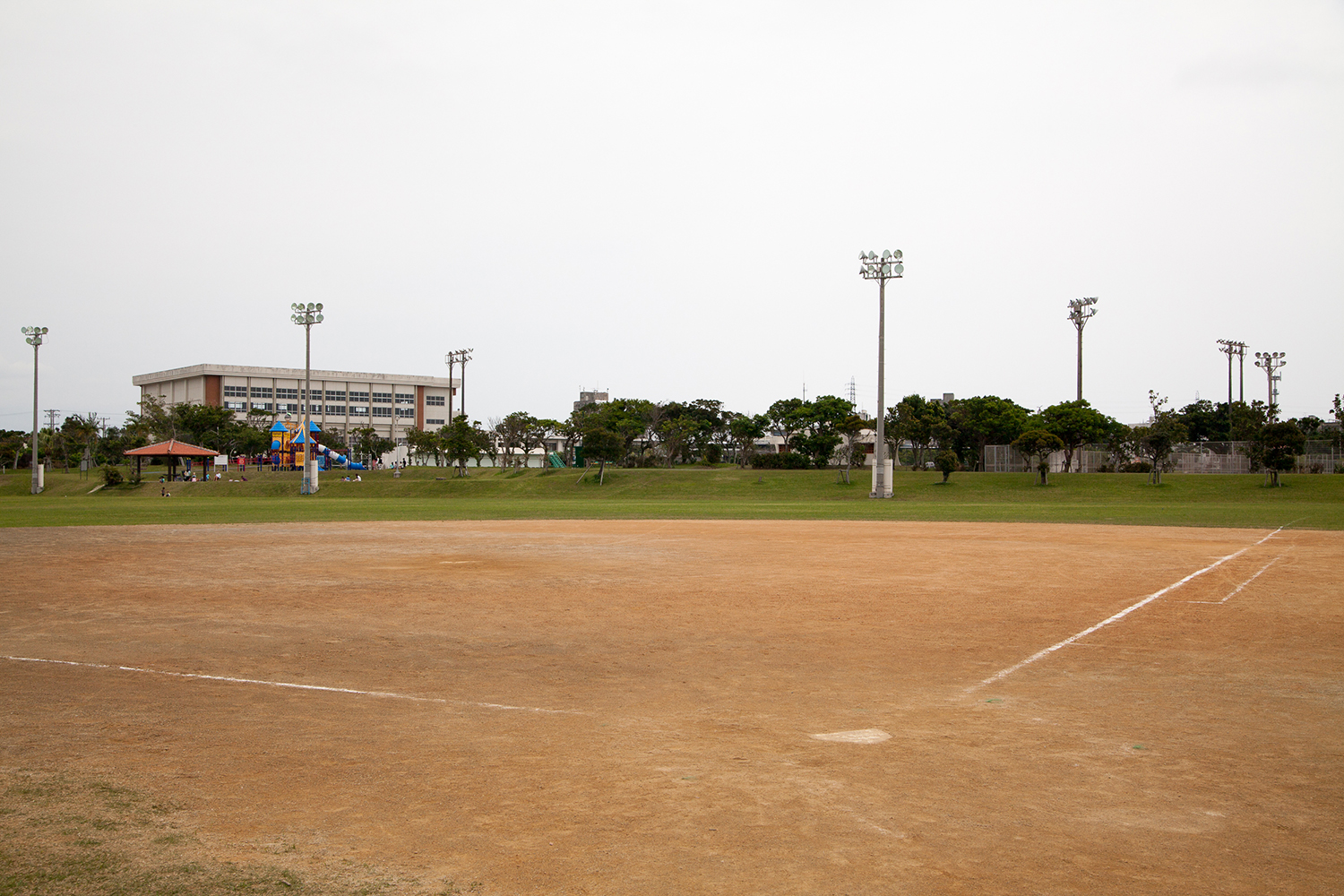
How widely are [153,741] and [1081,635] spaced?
30.3 ft

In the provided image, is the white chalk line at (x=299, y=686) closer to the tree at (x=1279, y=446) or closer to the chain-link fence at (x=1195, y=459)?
the tree at (x=1279, y=446)

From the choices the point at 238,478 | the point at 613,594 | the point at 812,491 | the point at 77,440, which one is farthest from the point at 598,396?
the point at 613,594

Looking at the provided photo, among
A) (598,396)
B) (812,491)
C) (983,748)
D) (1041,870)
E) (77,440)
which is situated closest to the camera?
(1041,870)

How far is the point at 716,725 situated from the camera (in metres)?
6.96

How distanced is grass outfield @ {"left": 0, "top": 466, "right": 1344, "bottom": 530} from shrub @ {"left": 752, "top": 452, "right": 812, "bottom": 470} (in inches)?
304

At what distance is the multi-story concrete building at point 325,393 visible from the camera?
397ft

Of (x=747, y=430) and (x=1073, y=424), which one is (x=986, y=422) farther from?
(x=747, y=430)

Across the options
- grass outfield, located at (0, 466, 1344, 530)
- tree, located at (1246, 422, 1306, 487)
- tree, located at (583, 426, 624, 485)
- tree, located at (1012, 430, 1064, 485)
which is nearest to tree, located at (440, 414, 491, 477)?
grass outfield, located at (0, 466, 1344, 530)

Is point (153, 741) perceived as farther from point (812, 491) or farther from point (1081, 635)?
point (812, 491)

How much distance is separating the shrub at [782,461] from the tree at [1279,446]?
30.9 meters

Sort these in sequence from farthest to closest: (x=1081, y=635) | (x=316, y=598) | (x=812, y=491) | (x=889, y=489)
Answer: (x=812, y=491) < (x=889, y=489) < (x=316, y=598) < (x=1081, y=635)

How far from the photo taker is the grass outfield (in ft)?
111

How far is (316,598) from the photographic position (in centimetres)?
1342

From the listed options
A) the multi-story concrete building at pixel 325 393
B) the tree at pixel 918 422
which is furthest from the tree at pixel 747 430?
the multi-story concrete building at pixel 325 393
